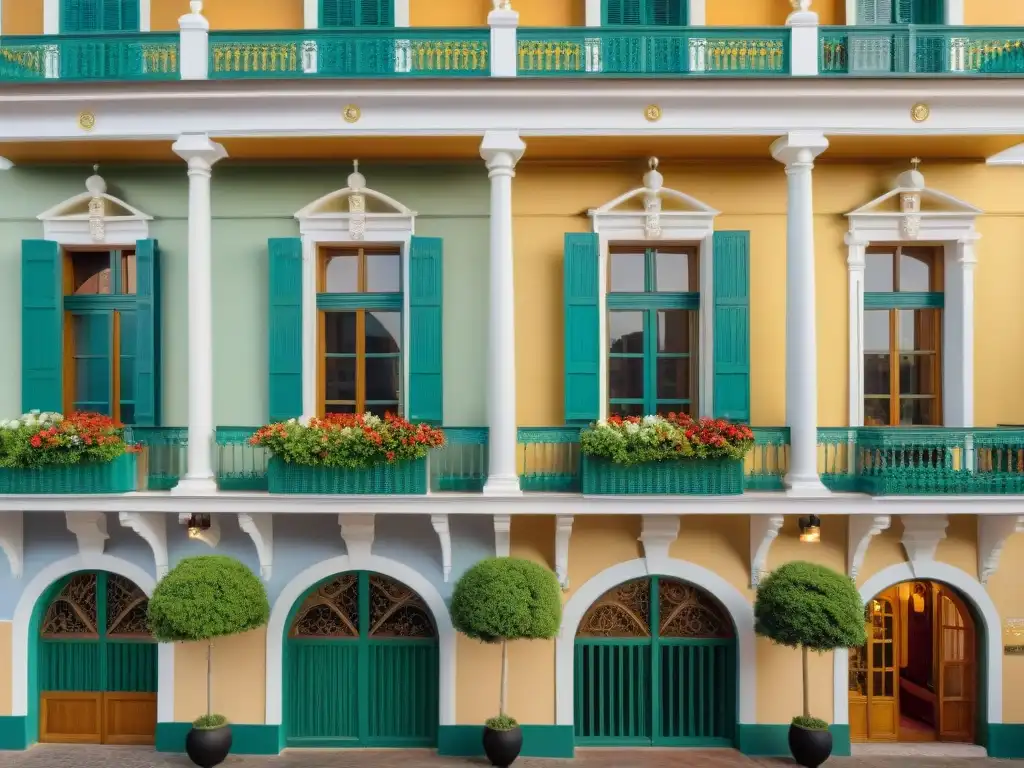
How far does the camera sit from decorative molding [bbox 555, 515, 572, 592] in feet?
28.4

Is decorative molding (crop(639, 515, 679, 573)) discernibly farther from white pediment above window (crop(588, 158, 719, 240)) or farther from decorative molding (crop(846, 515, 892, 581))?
white pediment above window (crop(588, 158, 719, 240))

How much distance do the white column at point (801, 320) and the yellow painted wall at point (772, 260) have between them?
80 centimetres

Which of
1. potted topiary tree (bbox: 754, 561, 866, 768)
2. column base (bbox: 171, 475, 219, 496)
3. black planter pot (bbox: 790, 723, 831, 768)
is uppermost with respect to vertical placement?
column base (bbox: 171, 475, 219, 496)

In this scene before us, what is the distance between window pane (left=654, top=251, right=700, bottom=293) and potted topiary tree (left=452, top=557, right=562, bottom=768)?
398 centimetres

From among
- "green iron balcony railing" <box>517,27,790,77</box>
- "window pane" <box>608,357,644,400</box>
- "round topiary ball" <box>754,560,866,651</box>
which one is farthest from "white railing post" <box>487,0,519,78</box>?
"round topiary ball" <box>754,560,866,651</box>

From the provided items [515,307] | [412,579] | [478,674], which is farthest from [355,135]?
[478,674]

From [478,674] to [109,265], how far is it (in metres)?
7.19

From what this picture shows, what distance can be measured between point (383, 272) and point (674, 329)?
3901 mm

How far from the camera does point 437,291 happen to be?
9.18m

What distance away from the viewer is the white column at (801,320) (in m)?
8.47

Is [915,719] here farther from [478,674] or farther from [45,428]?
[45,428]

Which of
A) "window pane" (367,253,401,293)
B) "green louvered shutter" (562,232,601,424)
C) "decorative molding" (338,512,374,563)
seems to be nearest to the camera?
"decorative molding" (338,512,374,563)

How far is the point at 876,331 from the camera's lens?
9.68m

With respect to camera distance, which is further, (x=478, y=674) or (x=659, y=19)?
(x=659, y=19)
